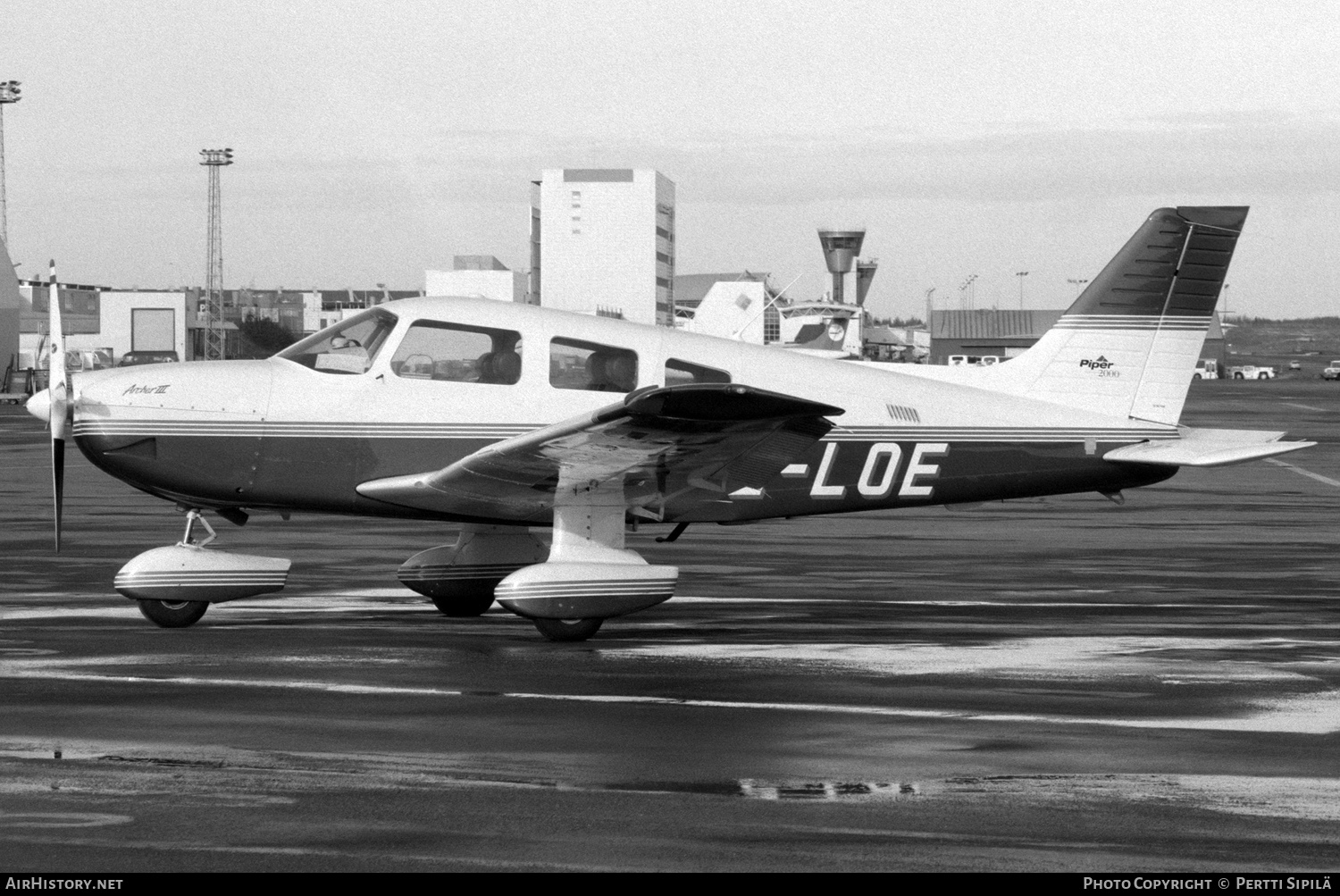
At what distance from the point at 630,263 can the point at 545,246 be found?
20.8 ft

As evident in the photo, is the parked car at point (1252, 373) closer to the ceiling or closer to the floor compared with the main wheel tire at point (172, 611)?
closer to the ceiling

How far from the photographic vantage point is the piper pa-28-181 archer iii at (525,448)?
10.3 m

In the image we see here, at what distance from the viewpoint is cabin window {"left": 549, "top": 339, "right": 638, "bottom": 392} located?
10.9 meters

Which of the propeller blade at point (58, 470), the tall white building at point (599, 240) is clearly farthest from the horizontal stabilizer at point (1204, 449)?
the tall white building at point (599, 240)

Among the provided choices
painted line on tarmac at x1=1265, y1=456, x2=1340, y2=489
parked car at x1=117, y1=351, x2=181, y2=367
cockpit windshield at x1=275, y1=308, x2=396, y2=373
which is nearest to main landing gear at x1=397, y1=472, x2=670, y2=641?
cockpit windshield at x1=275, y1=308, x2=396, y2=373

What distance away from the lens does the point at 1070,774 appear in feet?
22.5

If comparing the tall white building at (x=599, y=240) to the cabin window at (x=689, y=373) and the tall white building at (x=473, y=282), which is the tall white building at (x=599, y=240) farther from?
the cabin window at (x=689, y=373)

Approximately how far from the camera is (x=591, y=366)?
11.0 metres

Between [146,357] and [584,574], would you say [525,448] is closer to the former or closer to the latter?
[584,574]

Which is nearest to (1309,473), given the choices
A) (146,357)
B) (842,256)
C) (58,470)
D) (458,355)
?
(458,355)

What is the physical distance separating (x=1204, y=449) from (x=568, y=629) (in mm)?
4857

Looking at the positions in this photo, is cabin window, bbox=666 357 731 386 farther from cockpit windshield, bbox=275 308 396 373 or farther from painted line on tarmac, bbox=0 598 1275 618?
painted line on tarmac, bbox=0 598 1275 618

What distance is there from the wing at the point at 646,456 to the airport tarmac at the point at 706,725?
93 cm

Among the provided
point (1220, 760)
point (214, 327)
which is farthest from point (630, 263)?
point (1220, 760)
